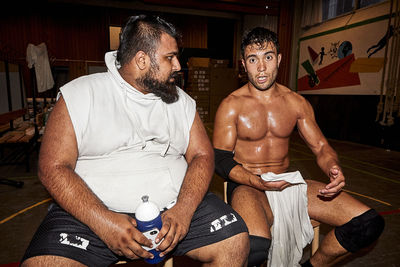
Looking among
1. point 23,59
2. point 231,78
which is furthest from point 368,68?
point 23,59

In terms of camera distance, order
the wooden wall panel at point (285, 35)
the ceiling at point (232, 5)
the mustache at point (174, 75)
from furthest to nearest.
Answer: the ceiling at point (232, 5) < the wooden wall panel at point (285, 35) < the mustache at point (174, 75)

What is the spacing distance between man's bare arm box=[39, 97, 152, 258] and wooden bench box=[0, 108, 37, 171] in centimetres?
339

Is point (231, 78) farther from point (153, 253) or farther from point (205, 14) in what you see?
point (153, 253)

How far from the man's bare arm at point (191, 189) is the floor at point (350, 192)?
0.95m

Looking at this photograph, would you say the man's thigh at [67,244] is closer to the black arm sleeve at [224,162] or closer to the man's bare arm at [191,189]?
the man's bare arm at [191,189]

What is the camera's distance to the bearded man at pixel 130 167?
1.06 m

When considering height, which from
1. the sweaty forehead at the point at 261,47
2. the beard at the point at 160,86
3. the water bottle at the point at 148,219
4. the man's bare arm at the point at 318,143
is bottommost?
the water bottle at the point at 148,219

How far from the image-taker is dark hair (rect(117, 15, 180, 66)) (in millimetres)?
1375

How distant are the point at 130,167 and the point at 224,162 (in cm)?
65

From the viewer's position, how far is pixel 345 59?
260 inches

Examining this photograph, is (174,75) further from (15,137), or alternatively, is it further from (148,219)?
(15,137)

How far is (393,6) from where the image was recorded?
5254mm

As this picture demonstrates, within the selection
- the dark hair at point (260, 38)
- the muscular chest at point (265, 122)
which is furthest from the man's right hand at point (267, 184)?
the dark hair at point (260, 38)

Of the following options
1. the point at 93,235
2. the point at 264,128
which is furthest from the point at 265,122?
the point at 93,235
